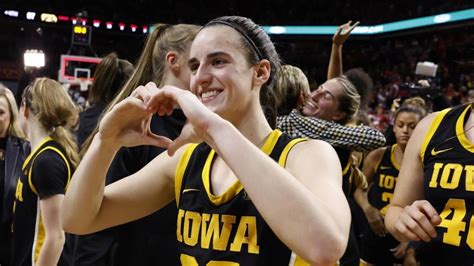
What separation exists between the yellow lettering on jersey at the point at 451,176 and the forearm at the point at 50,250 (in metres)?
1.84

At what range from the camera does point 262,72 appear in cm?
176

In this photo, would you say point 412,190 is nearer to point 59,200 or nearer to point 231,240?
point 231,240

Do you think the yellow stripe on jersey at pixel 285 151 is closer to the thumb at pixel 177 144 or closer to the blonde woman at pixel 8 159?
the thumb at pixel 177 144

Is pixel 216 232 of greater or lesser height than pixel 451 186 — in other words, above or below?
below

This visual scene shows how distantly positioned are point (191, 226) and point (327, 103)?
6.38 ft

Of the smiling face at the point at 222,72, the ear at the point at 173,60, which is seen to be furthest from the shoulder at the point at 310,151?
the ear at the point at 173,60

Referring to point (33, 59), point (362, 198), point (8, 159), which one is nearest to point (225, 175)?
point (8, 159)

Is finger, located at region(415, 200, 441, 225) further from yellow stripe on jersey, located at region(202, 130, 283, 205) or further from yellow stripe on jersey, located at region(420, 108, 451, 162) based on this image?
yellow stripe on jersey, located at region(202, 130, 283, 205)

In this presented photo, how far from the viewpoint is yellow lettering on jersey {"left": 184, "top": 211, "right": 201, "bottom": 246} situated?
5.62 feet

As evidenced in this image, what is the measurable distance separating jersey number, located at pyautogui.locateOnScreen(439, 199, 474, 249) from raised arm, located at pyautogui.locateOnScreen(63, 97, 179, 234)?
2.97ft

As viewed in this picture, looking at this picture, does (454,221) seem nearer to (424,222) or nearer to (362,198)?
(424,222)

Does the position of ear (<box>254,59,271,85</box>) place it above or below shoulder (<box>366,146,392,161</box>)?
above

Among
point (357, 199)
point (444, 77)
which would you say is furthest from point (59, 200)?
point (444, 77)

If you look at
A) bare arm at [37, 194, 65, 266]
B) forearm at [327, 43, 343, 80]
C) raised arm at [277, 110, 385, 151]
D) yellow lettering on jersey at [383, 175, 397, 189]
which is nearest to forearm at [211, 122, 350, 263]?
raised arm at [277, 110, 385, 151]
